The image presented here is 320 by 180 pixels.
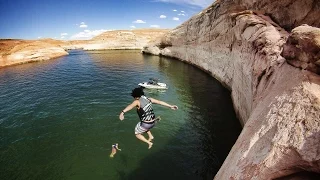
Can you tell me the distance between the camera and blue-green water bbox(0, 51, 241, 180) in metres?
13.2

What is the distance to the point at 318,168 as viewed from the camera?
15.4ft

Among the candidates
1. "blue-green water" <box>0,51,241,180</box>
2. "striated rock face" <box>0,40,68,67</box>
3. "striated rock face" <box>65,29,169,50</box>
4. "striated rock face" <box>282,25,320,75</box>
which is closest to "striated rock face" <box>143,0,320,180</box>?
"striated rock face" <box>282,25,320,75</box>

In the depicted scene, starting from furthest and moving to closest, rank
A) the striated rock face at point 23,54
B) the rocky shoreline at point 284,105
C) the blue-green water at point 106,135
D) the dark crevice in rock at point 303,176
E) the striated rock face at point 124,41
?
the striated rock face at point 124,41 < the striated rock face at point 23,54 < the blue-green water at point 106,135 < the rocky shoreline at point 284,105 < the dark crevice in rock at point 303,176

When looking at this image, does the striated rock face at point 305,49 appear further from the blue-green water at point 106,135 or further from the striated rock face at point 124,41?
the striated rock face at point 124,41

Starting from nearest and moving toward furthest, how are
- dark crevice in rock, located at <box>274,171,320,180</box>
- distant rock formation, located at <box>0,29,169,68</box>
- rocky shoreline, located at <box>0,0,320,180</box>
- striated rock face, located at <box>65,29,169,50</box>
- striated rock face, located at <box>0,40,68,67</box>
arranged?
dark crevice in rock, located at <box>274,171,320,180</box>, rocky shoreline, located at <box>0,0,320,180</box>, striated rock face, located at <box>0,40,68,67</box>, distant rock formation, located at <box>0,29,169,68</box>, striated rock face, located at <box>65,29,169,50</box>

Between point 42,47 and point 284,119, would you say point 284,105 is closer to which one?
point 284,119

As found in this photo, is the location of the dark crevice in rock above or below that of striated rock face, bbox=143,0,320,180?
below

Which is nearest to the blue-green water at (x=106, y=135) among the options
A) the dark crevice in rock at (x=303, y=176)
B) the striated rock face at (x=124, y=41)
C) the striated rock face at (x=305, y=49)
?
the dark crevice in rock at (x=303, y=176)

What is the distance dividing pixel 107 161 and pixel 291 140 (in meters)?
11.6

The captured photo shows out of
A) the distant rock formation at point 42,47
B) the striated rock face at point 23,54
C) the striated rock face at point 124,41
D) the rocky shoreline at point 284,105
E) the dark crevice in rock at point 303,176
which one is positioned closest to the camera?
the dark crevice in rock at point 303,176

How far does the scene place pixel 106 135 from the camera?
17.2 meters

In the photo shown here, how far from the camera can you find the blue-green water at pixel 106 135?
13.2 m

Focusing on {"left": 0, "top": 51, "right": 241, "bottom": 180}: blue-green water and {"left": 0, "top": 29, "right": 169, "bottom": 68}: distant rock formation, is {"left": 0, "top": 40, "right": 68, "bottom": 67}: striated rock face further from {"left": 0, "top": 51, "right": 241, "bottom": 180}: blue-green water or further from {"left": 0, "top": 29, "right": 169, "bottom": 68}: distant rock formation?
{"left": 0, "top": 51, "right": 241, "bottom": 180}: blue-green water

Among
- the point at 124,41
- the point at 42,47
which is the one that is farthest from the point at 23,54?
the point at 124,41
